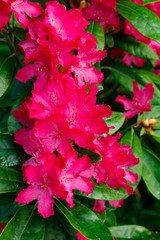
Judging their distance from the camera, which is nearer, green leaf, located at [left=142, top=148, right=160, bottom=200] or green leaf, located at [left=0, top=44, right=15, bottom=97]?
green leaf, located at [left=0, top=44, right=15, bottom=97]

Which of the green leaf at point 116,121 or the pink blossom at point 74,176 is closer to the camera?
the pink blossom at point 74,176

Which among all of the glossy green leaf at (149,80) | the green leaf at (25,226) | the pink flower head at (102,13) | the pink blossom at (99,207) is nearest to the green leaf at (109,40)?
the pink flower head at (102,13)

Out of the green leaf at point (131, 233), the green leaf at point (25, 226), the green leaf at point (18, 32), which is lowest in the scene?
the green leaf at point (131, 233)

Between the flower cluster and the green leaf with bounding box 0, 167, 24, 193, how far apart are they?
0.26 ft

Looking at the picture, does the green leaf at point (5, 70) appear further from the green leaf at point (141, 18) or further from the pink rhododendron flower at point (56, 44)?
the green leaf at point (141, 18)

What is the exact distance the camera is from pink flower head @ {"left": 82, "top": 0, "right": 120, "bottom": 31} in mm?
1514

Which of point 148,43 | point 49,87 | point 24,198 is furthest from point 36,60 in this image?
point 148,43

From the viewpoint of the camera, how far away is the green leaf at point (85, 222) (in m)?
1.14

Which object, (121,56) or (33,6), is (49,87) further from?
(121,56)

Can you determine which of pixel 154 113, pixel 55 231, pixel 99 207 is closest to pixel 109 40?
pixel 154 113

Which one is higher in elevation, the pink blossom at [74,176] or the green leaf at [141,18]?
the green leaf at [141,18]

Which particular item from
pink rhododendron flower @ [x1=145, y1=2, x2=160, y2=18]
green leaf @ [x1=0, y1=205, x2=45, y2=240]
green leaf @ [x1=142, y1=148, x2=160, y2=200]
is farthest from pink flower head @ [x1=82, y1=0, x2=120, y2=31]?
green leaf @ [x1=0, y1=205, x2=45, y2=240]

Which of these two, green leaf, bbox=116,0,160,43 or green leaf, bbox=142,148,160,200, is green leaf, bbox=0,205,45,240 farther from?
green leaf, bbox=116,0,160,43

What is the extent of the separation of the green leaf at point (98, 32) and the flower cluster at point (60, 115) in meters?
0.18
